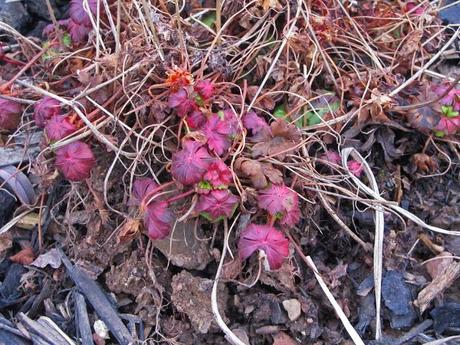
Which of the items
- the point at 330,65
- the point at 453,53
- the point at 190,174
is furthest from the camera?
the point at 453,53

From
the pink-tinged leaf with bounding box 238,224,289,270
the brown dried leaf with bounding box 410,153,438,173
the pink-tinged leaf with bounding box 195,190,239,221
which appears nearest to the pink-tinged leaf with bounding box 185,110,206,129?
the pink-tinged leaf with bounding box 195,190,239,221

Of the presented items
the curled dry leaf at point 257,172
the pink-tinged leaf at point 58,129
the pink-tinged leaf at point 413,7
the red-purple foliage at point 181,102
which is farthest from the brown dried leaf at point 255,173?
the pink-tinged leaf at point 413,7

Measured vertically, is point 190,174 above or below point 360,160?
above

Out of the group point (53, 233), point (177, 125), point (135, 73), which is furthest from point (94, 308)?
point (135, 73)

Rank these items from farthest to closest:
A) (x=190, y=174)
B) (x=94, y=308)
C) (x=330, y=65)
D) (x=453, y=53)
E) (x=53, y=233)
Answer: (x=453, y=53) → (x=330, y=65) → (x=53, y=233) → (x=94, y=308) → (x=190, y=174)

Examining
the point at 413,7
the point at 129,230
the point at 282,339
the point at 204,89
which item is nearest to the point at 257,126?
the point at 204,89

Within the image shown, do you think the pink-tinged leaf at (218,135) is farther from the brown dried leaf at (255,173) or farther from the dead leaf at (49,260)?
the dead leaf at (49,260)

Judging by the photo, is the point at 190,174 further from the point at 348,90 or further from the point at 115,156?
the point at 348,90
